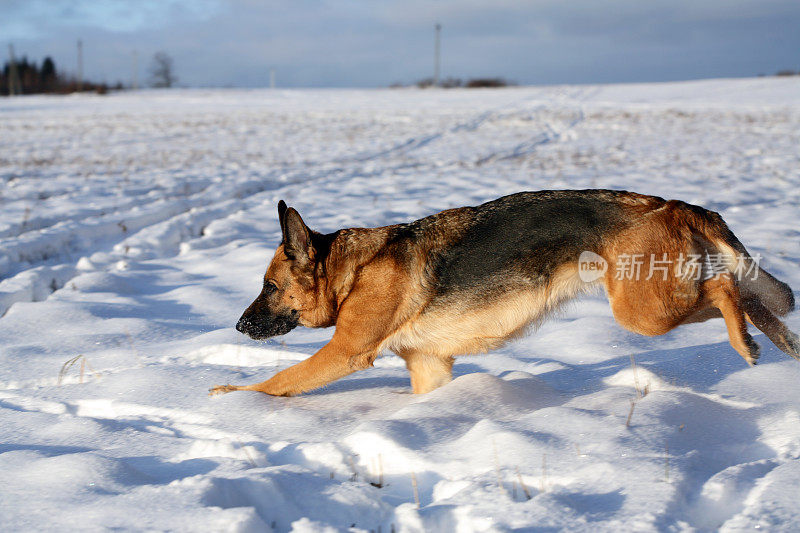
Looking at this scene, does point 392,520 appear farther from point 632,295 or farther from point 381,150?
point 381,150

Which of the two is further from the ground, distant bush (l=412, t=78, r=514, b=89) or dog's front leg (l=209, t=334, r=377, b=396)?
distant bush (l=412, t=78, r=514, b=89)

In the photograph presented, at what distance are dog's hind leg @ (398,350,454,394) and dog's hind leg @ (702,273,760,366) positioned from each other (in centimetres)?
139

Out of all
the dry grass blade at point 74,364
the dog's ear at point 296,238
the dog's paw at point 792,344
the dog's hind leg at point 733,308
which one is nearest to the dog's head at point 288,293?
the dog's ear at point 296,238

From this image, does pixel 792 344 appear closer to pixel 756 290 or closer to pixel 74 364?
pixel 756 290

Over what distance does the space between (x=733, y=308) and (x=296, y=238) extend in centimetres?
217

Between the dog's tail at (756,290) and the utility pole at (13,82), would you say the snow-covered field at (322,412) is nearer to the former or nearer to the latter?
the dog's tail at (756,290)

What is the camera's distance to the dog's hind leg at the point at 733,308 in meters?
3.17

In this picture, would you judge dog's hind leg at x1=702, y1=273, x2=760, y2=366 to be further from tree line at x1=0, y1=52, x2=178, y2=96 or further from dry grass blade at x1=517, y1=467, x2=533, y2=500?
tree line at x1=0, y1=52, x2=178, y2=96

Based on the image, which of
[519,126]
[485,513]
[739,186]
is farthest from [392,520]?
[519,126]

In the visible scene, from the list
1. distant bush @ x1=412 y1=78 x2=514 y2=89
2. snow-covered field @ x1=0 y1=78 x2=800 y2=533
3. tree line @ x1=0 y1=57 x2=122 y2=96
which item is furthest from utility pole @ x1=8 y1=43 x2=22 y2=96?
snow-covered field @ x1=0 y1=78 x2=800 y2=533

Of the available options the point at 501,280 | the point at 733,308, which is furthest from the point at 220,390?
the point at 733,308

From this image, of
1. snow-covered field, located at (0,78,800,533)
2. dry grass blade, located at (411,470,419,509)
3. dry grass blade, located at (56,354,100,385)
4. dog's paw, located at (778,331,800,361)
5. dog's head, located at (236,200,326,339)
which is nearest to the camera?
snow-covered field, located at (0,78,800,533)

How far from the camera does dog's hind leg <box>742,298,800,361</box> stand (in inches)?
129

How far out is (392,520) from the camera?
224 centimetres
